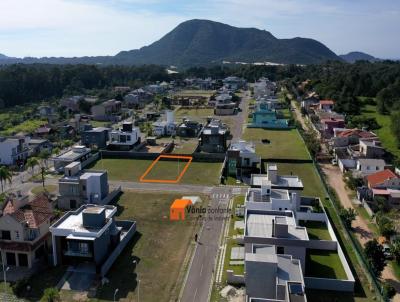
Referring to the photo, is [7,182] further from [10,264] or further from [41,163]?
[10,264]

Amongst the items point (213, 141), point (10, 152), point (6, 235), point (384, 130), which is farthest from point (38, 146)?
point (384, 130)

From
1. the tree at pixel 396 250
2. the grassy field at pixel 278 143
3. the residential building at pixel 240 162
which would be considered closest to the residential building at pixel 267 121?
the grassy field at pixel 278 143

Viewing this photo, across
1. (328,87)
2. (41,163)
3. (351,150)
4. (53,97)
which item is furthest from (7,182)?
(328,87)

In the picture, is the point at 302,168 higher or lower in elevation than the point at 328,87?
lower

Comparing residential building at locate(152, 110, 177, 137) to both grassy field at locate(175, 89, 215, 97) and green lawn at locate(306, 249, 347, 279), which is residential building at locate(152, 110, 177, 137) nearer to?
green lawn at locate(306, 249, 347, 279)

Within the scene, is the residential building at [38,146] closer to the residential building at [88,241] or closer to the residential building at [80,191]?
the residential building at [80,191]

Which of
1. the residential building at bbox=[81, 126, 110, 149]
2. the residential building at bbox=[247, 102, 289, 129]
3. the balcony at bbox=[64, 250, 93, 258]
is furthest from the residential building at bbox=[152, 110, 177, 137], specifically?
the balcony at bbox=[64, 250, 93, 258]
